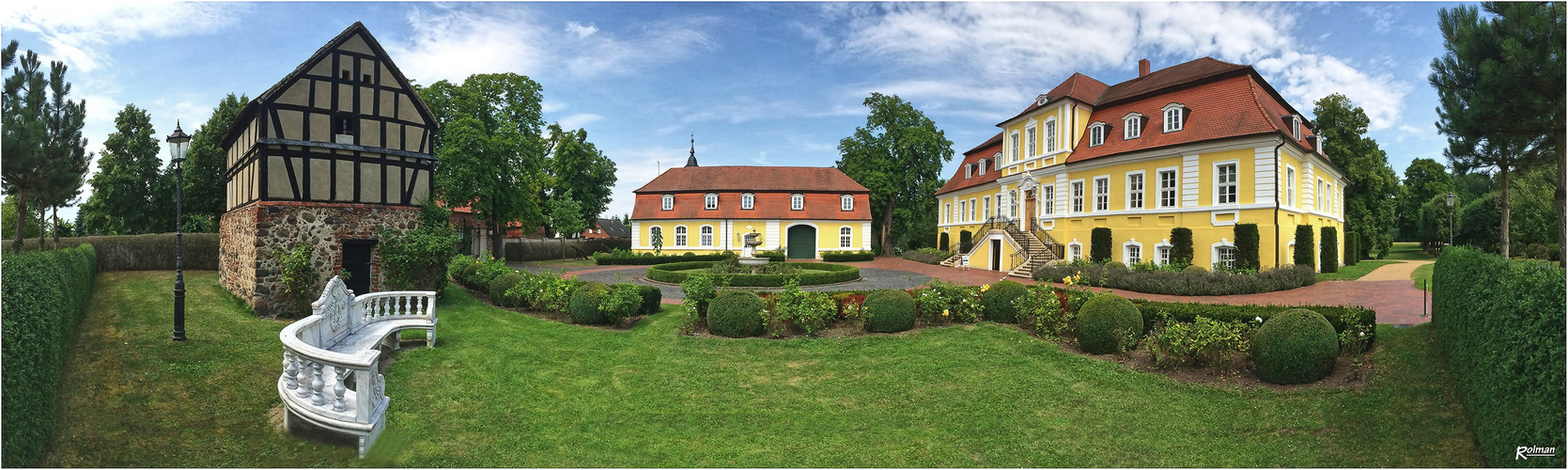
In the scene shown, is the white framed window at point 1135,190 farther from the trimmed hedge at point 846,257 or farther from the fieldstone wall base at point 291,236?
the fieldstone wall base at point 291,236

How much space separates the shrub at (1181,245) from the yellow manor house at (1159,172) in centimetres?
45

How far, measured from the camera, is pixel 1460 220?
1499 inches

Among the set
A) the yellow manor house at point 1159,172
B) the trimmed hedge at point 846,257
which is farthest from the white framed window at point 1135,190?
the trimmed hedge at point 846,257

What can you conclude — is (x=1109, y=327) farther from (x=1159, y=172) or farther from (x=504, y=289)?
(x=1159, y=172)

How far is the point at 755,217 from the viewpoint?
3956 cm

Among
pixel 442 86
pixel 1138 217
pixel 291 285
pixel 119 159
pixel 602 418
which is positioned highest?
pixel 442 86

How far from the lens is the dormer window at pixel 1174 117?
69.3ft

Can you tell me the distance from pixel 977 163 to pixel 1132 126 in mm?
14083

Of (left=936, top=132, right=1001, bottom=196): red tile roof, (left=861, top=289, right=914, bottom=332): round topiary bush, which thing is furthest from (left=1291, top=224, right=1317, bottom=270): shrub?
(left=861, top=289, right=914, bottom=332): round topiary bush

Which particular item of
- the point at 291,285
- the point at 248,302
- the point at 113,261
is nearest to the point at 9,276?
the point at 291,285

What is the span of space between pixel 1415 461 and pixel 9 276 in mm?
12591

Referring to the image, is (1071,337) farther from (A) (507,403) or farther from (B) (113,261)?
(B) (113,261)

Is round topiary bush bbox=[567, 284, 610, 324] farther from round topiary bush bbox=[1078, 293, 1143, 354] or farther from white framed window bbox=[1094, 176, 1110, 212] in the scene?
white framed window bbox=[1094, 176, 1110, 212]

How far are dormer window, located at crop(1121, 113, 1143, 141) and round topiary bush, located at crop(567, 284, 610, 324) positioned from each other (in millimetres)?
20186
